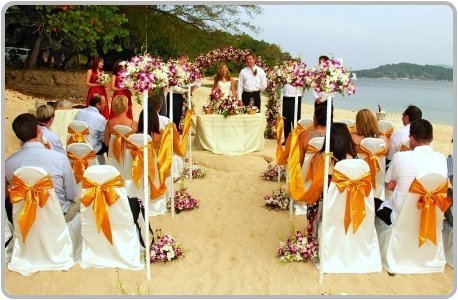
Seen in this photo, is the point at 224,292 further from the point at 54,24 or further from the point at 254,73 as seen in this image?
the point at 54,24

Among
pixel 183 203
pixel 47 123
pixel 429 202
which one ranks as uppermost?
pixel 47 123

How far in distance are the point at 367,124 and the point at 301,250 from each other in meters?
2.12

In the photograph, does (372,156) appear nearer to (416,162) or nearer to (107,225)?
(416,162)

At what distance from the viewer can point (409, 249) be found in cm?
488

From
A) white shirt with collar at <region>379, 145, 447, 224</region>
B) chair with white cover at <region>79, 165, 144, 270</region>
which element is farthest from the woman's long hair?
chair with white cover at <region>79, 165, 144, 270</region>

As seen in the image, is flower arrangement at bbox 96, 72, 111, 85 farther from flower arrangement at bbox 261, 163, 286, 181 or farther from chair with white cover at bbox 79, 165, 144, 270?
chair with white cover at bbox 79, 165, 144, 270

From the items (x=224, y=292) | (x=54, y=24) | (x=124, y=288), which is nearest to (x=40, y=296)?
(x=124, y=288)

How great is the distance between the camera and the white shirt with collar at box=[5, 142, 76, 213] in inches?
192

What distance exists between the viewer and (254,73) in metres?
11.6

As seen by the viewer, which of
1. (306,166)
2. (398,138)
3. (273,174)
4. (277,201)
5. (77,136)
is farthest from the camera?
(273,174)

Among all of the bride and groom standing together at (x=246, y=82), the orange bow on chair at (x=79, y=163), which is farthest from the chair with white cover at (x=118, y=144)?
the bride and groom standing together at (x=246, y=82)

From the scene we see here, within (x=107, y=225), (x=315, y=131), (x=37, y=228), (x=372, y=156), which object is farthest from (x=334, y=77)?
(x=37, y=228)

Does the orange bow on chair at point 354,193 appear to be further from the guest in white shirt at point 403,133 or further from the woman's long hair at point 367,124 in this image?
the guest in white shirt at point 403,133

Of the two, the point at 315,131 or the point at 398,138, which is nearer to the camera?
the point at 315,131
